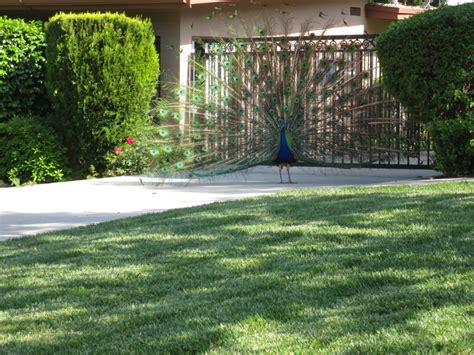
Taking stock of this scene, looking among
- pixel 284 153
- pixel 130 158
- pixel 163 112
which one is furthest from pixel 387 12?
pixel 163 112

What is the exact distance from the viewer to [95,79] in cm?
1600

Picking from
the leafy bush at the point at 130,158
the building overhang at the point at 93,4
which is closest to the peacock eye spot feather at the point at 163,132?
the leafy bush at the point at 130,158

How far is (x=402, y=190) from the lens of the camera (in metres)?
11.6

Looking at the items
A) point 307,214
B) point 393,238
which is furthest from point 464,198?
point 393,238

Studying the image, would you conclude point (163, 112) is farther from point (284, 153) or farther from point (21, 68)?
point (21, 68)

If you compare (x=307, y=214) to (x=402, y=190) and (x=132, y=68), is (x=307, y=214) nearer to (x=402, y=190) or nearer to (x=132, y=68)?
(x=402, y=190)

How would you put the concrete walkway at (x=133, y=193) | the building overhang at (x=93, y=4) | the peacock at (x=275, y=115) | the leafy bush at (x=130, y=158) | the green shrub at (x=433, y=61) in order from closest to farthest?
the concrete walkway at (x=133, y=193)
the green shrub at (x=433, y=61)
the peacock at (x=275, y=115)
the leafy bush at (x=130, y=158)
the building overhang at (x=93, y=4)

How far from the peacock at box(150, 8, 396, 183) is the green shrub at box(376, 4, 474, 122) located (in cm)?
66

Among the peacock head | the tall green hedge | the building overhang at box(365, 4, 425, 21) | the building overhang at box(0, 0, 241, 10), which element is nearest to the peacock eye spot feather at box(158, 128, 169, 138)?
the peacock head

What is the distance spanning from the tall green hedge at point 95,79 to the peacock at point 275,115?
221 cm

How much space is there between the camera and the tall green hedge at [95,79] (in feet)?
52.3

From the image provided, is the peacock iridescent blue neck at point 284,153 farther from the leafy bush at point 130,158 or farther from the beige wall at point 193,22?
the beige wall at point 193,22

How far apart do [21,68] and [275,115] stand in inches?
203

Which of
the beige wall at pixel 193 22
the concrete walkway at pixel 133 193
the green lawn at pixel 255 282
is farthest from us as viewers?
the beige wall at pixel 193 22
